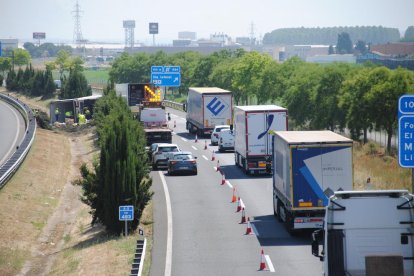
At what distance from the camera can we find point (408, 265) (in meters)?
18.9

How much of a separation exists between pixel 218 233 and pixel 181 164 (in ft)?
58.7

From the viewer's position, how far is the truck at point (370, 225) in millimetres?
18953

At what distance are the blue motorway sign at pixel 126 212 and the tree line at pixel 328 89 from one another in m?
29.1

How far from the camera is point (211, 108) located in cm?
6969

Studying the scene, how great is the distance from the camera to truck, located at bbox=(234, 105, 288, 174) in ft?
151

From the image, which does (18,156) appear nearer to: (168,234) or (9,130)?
(168,234)

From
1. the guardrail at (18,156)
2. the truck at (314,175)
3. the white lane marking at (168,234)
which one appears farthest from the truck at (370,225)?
the guardrail at (18,156)

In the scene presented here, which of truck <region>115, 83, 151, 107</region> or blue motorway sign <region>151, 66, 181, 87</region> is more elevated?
blue motorway sign <region>151, 66, 181, 87</region>

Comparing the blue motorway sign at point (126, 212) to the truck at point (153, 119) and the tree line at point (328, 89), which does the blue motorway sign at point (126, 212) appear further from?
the truck at point (153, 119)

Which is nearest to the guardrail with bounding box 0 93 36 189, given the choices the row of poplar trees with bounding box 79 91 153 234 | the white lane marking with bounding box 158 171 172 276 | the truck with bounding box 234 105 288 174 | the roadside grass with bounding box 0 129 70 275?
the roadside grass with bounding box 0 129 70 275

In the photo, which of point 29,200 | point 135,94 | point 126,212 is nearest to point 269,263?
point 126,212

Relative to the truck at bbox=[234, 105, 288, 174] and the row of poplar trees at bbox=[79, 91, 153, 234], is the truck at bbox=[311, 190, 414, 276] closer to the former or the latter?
the row of poplar trees at bbox=[79, 91, 153, 234]

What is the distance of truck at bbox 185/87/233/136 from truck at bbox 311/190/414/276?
4961 cm

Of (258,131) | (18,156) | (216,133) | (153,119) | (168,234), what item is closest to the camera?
(168,234)
